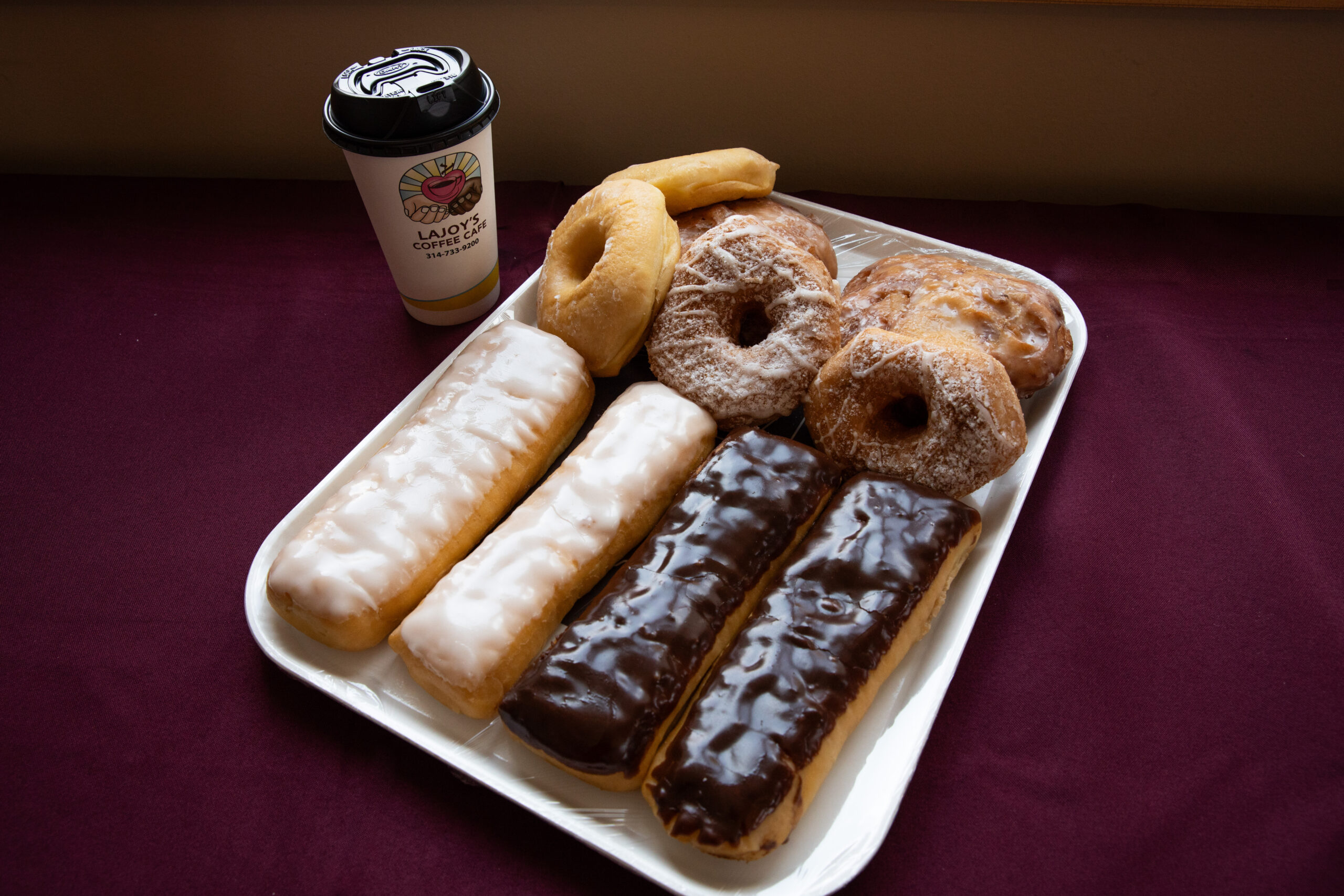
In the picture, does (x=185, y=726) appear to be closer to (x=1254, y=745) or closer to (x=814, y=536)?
(x=814, y=536)

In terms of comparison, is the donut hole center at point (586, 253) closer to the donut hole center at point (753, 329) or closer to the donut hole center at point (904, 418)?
the donut hole center at point (753, 329)

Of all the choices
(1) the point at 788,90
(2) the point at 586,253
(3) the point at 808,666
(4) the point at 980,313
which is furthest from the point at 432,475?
(1) the point at 788,90

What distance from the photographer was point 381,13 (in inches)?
82.0

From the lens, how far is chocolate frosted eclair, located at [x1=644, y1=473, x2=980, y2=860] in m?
1.11

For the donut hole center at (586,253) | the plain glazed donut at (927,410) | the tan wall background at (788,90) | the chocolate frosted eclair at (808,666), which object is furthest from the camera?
the tan wall background at (788,90)

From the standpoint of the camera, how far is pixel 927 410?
1526 millimetres

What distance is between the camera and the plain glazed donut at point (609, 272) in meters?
1.56

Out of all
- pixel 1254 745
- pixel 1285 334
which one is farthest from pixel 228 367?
pixel 1285 334

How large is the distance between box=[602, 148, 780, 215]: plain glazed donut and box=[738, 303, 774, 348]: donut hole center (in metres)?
0.28

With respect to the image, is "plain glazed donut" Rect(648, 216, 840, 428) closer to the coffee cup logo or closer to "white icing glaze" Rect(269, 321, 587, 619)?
"white icing glaze" Rect(269, 321, 587, 619)

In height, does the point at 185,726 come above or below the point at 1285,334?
below

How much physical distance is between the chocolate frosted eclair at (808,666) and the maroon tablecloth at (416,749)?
0.65ft

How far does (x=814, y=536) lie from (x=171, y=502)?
123cm

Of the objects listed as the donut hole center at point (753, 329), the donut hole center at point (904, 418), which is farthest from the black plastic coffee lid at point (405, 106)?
the donut hole center at point (904, 418)
